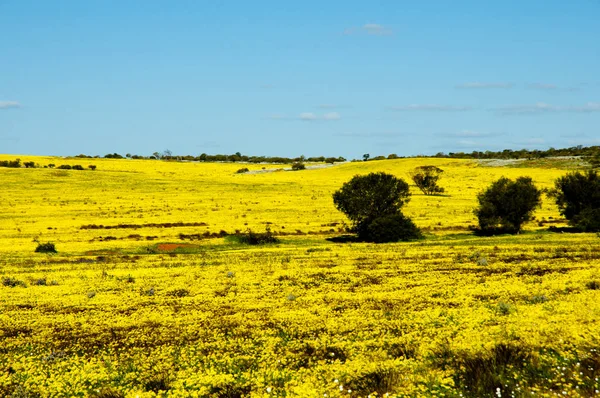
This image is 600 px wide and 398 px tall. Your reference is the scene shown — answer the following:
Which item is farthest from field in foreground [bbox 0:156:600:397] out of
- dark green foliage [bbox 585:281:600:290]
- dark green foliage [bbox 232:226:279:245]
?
dark green foliage [bbox 232:226:279:245]

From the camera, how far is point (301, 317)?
19.2 metres

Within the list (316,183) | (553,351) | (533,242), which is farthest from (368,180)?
(316,183)

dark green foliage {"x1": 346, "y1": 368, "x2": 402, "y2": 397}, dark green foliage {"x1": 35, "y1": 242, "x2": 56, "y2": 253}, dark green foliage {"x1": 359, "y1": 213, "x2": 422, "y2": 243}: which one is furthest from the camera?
dark green foliage {"x1": 359, "y1": 213, "x2": 422, "y2": 243}

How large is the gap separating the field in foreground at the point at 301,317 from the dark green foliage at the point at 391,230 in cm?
169

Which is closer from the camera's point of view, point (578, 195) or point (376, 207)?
point (376, 207)

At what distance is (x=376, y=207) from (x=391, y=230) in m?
3.77

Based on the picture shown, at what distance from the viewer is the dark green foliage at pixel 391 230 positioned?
48.3m

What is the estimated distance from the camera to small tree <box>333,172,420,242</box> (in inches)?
1916

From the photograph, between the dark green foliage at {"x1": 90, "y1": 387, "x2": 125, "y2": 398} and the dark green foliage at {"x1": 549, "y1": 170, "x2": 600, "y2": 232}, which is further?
the dark green foliage at {"x1": 549, "y1": 170, "x2": 600, "y2": 232}

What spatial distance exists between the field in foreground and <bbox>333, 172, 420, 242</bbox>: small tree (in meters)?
3.11

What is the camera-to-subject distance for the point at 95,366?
48.4 feet

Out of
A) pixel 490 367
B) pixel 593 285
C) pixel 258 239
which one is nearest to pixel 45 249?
pixel 258 239

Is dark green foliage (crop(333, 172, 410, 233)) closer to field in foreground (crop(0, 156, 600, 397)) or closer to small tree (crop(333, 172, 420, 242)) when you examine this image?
small tree (crop(333, 172, 420, 242))

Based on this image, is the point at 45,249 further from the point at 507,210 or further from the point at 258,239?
the point at 507,210
